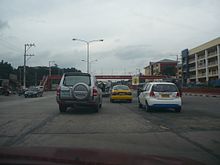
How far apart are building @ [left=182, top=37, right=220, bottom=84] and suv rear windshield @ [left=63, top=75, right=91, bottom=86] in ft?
219

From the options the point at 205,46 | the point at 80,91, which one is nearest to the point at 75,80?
the point at 80,91

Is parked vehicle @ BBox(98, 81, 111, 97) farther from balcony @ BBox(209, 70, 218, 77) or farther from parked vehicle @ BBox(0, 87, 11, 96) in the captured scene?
balcony @ BBox(209, 70, 218, 77)

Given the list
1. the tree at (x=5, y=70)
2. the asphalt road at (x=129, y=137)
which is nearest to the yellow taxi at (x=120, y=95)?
the asphalt road at (x=129, y=137)

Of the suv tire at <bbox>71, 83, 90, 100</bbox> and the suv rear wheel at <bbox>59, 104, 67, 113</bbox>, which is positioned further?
the suv rear wheel at <bbox>59, 104, 67, 113</bbox>

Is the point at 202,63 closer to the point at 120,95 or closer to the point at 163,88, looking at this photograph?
→ the point at 120,95

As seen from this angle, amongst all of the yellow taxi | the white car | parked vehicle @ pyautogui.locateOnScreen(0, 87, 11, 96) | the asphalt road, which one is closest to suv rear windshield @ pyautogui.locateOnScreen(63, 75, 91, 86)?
the white car

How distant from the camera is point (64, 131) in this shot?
10312 millimetres

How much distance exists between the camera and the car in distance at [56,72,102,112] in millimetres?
15969

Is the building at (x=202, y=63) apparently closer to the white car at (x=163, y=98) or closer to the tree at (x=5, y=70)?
the tree at (x=5, y=70)

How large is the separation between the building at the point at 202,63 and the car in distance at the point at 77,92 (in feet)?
219

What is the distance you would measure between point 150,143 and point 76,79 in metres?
8.85

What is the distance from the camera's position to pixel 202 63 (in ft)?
319

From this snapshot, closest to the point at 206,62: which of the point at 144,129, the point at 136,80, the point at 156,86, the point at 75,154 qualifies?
the point at 136,80

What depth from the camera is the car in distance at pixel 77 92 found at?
52.4ft
